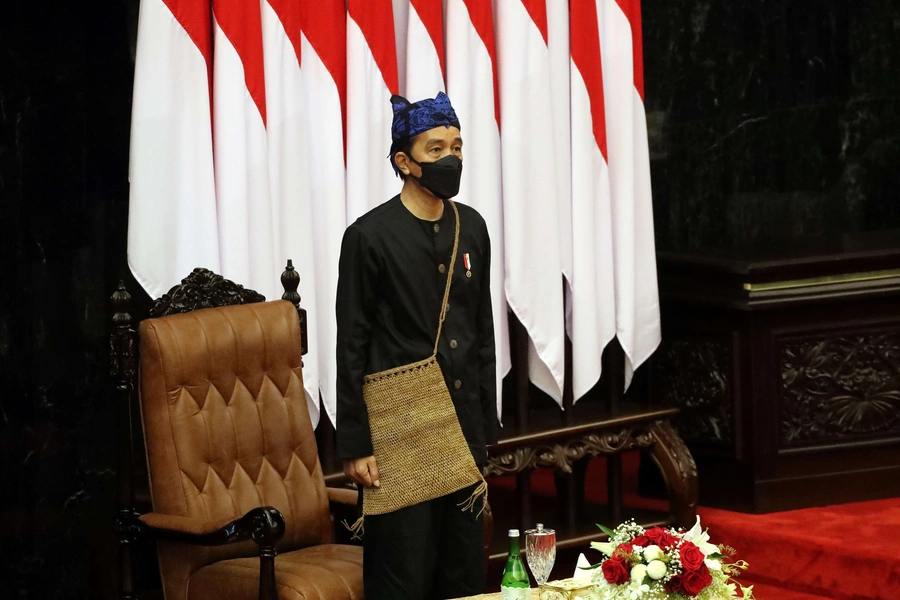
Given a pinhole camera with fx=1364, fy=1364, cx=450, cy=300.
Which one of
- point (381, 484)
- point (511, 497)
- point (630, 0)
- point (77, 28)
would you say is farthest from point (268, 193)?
point (511, 497)

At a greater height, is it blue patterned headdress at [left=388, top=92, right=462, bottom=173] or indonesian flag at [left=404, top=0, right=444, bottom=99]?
indonesian flag at [left=404, top=0, right=444, bottom=99]

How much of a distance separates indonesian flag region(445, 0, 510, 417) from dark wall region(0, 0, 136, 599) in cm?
101

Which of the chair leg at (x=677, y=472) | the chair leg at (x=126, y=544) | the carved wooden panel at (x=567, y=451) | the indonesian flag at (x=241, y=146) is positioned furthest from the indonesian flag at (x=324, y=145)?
the chair leg at (x=677, y=472)

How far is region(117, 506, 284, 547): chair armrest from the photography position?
10.6 feet

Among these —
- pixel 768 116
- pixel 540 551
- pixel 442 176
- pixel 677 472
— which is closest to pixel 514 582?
pixel 540 551

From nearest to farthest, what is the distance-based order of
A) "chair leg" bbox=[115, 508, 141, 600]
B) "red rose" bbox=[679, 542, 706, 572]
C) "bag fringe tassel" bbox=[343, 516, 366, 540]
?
"red rose" bbox=[679, 542, 706, 572] → "bag fringe tassel" bbox=[343, 516, 366, 540] → "chair leg" bbox=[115, 508, 141, 600]

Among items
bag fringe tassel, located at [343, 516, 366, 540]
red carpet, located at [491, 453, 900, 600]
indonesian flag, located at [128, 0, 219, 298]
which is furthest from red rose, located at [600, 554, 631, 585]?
red carpet, located at [491, 453, 900, 600]

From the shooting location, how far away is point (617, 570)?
258 centimetres

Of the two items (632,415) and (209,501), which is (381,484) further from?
(632,415)

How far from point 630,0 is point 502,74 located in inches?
23.0

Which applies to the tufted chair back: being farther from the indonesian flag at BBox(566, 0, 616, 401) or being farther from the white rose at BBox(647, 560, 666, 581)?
the white rose at BBox(647, 560, 666, 581)

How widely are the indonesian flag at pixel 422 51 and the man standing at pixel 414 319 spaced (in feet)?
3.51

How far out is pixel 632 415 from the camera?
4785mm

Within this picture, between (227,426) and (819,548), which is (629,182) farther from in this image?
(227,426)
